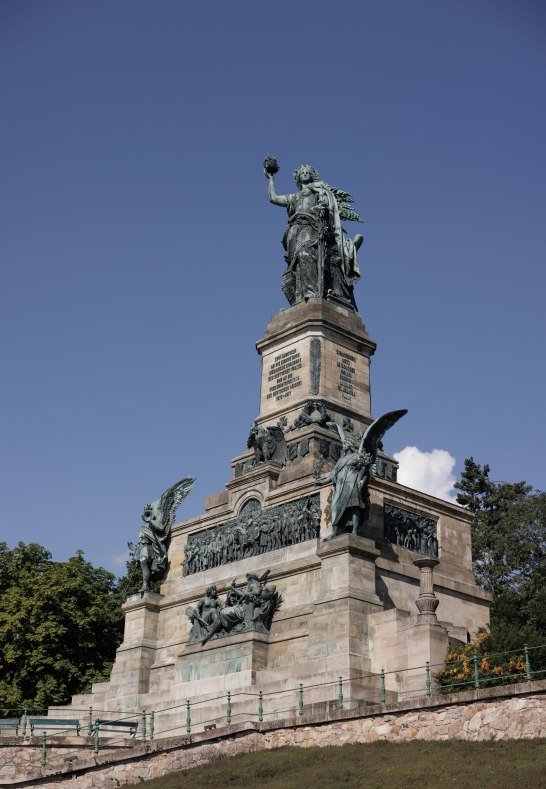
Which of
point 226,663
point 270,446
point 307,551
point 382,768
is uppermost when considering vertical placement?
point 270,446

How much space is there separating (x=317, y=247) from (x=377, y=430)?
446 inches

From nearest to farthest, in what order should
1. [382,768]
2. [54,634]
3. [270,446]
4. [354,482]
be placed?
1. [382,768]
2. [354,482]
3. [270,446]
4. [54,634]

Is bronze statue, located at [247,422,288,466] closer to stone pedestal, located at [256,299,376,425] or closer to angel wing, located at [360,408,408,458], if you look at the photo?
stone pedestal, located at [256,299,376,425]

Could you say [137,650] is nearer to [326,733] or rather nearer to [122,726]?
[122,726]

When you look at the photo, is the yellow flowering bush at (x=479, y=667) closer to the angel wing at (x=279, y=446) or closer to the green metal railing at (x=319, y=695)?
the green metal railing at (x=319, y=695)

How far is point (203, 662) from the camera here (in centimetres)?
3591

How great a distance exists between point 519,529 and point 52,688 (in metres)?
21.4

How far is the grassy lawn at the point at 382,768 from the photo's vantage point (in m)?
21.3

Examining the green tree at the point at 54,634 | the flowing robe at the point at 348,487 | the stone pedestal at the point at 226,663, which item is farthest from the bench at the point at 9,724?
the flowing robe at the point at 348,487

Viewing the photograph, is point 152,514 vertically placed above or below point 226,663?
above

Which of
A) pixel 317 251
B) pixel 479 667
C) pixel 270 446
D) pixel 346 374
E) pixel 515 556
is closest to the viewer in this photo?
pixel 479 667

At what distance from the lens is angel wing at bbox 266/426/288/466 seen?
3941 centimetres

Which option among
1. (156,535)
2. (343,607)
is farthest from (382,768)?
(156,535)

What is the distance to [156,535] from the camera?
42.2 m
